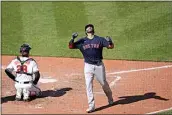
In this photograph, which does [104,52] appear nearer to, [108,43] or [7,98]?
[7,98]

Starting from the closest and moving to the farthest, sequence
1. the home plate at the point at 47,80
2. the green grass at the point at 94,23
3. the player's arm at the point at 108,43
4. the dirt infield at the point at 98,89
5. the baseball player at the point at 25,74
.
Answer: the player's arm at the point at 108,43 → the dirt infield at the point at 98,89 → the baseball player at the point at 25,74 → the home plate at the point at 47,80 → the green grass at the point at 94,23

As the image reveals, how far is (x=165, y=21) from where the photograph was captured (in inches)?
669

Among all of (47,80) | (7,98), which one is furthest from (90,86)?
(47,80)

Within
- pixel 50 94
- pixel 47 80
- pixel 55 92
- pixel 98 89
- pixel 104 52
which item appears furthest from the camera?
pixel 104 52

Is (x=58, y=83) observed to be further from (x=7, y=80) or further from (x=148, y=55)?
(x=148, y=55)

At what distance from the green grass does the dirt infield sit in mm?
1049

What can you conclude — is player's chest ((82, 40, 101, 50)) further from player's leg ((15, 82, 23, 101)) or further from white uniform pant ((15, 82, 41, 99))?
player's leg ((15, 82, 23, 101))

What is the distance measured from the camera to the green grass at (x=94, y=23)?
14.7m

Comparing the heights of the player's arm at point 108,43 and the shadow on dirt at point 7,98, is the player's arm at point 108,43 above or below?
above

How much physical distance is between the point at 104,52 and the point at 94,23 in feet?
9.49

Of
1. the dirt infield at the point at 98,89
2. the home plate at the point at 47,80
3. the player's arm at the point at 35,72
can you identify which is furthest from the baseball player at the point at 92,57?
the home plate at the point at 47,80

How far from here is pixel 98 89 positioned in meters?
11.2

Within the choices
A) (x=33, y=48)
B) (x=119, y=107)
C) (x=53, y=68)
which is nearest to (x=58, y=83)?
(x=53, y=68)

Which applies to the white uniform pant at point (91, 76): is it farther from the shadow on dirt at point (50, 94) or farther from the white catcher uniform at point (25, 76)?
the shadow on dirt at point (50, 94)
